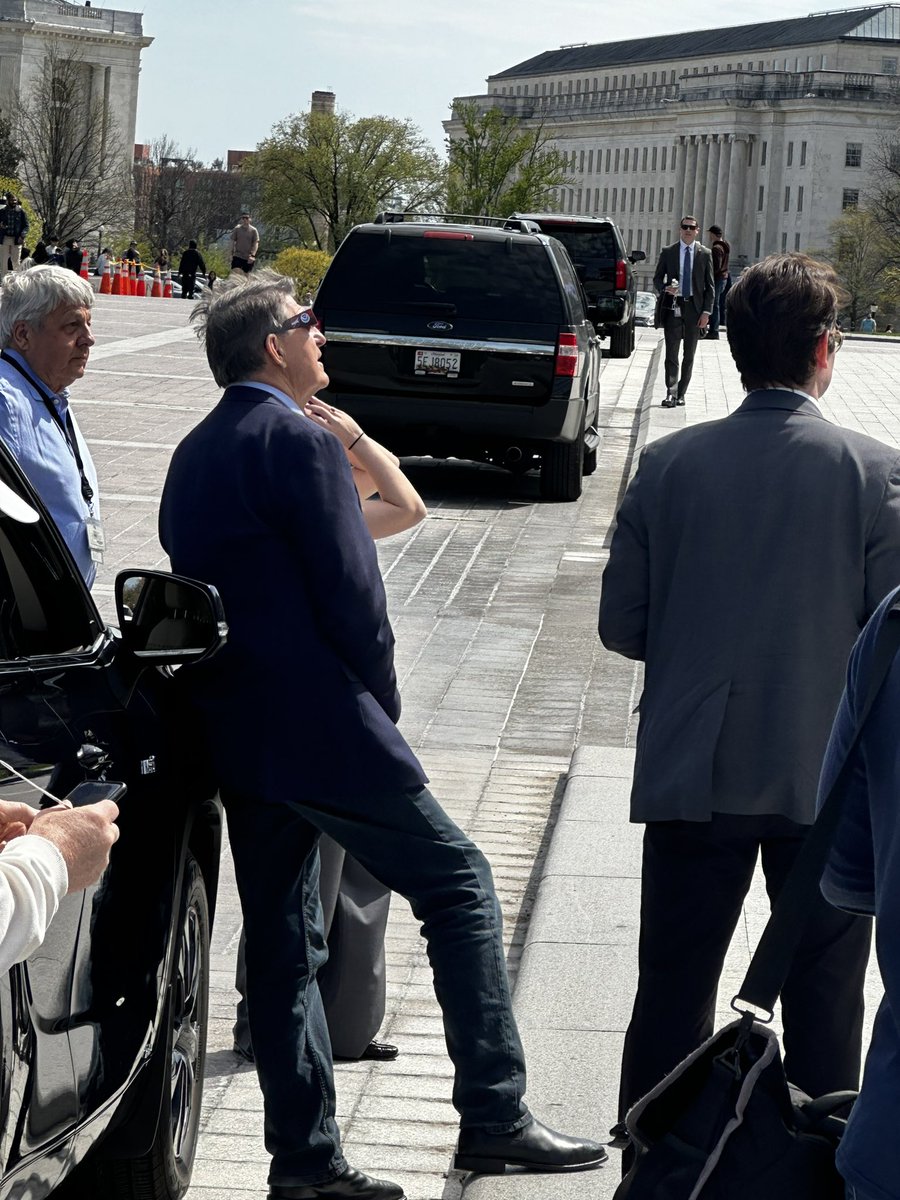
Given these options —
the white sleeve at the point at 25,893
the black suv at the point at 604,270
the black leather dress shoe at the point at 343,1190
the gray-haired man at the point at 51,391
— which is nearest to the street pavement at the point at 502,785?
the black leather dress shoe at the point at 343,1190

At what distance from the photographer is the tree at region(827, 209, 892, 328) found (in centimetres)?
11438

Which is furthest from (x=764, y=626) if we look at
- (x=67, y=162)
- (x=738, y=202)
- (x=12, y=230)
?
(x=738, y=202)

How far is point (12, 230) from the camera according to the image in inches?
1705

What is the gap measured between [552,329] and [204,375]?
9290 millimetres

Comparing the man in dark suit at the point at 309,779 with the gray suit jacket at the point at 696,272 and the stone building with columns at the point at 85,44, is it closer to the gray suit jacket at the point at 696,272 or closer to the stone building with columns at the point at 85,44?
the gray suit jacket at the point at 696,272

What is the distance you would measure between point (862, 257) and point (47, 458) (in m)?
116

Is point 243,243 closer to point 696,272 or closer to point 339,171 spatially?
point 696,272

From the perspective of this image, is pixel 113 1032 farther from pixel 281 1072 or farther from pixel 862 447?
pixel 862 447

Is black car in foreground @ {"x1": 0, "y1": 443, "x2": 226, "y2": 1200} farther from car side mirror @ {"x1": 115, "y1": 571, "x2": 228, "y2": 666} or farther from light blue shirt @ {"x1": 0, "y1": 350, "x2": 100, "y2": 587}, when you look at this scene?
light blue shirt @ {"x1": 0, "y1": 350, "x2": 100, "y2": 587}

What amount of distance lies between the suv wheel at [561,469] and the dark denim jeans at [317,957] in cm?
1074

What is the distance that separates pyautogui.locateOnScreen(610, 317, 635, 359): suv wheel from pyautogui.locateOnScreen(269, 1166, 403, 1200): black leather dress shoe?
26.6 meters

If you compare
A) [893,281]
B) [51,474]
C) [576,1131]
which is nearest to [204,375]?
[51,474]

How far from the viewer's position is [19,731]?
9.89 feet

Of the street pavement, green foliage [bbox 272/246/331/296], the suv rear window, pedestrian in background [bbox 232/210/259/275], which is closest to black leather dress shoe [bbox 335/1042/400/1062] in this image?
the street pavement
